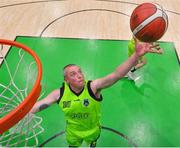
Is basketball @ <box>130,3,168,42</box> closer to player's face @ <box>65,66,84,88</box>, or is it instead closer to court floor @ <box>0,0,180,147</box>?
player's face @ <box>65,66,84,88</box>

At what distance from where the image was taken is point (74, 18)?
6738 mm

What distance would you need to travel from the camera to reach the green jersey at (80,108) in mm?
2889

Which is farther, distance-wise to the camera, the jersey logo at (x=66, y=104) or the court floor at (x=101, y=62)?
the court floor at (x=101, y=62)

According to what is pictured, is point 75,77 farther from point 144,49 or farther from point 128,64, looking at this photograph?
point 144,49

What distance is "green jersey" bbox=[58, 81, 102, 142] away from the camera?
9.48ft

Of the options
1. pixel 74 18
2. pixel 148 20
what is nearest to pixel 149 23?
pixel 148 20

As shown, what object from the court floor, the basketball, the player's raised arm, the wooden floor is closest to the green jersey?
the player's raised arm

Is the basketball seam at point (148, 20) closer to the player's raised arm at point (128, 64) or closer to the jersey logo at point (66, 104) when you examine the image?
the player's raised arm at point (128, 64)

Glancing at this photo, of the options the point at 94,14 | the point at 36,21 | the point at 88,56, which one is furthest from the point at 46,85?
the point at 94,14

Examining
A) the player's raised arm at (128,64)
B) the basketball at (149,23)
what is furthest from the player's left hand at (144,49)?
the basketball at (149,23)

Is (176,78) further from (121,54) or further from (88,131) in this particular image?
(88,131)

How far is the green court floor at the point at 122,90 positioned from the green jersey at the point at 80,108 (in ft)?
2.91

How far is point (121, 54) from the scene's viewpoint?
18.1ft

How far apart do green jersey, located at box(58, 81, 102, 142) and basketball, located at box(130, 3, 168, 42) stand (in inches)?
32.5
